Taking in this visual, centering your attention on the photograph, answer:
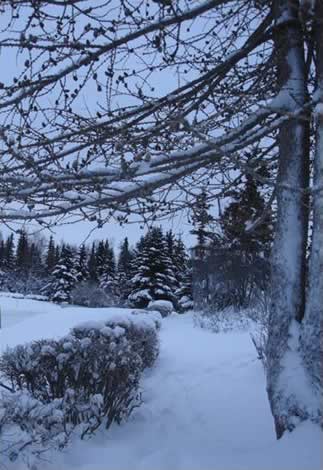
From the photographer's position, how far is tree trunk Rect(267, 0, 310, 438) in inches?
135

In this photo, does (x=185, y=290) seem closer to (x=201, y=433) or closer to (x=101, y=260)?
(x=101, y=260)

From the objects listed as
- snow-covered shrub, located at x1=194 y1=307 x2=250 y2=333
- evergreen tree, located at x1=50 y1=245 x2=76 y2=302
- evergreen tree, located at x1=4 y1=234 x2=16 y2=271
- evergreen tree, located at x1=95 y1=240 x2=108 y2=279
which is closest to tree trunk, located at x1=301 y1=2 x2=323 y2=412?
snow-covered shrub, located at x1=194 y1=307 x2=250 y2=333

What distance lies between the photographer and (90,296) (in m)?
34.0

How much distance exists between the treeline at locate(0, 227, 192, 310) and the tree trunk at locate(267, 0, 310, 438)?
700 inches

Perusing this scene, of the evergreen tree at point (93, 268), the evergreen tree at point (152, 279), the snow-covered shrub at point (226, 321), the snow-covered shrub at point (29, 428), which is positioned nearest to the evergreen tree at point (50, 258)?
the evergreen tree at point (93, 268)

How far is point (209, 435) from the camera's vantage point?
14.1 ft

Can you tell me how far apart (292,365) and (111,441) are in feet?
7.04

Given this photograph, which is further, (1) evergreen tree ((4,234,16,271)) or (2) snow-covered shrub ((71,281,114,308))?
(1) evergreen tree ((4,234,16,271))

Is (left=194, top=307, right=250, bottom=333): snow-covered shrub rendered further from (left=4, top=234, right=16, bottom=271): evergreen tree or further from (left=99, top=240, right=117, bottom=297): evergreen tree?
(left=4, top=234, right=16, bottom=271): evergreen tree

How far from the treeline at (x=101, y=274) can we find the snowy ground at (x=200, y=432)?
586 inches

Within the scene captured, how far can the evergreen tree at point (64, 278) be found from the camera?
40219mm

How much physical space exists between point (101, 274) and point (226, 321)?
26.2 meters

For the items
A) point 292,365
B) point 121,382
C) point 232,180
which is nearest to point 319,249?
point 292,365

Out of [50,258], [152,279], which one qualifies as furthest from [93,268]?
[50,258]
